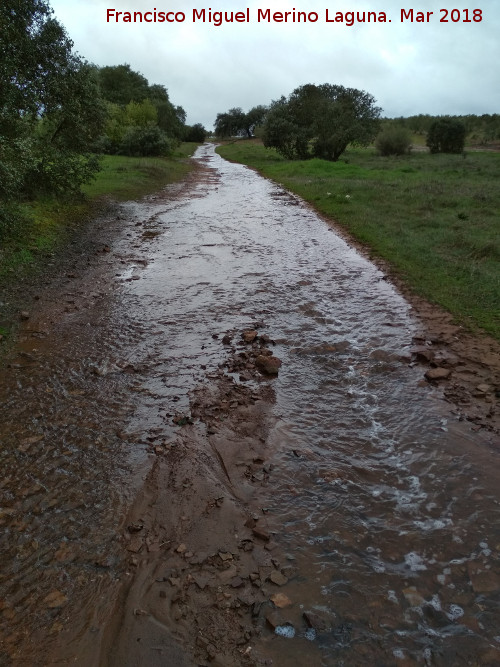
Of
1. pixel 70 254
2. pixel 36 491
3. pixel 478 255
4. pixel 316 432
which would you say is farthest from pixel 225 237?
pixel 36 491

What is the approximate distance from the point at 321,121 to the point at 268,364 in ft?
122

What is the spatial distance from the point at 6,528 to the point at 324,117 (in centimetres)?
4027

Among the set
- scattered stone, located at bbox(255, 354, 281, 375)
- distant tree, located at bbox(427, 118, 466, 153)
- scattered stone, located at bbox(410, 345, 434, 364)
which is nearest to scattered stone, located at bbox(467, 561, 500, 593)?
scattered stone, located at bbox(255, 354, 281, 375)

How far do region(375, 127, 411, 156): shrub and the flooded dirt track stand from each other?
123 ft

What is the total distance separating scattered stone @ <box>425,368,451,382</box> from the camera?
5941 millimetres

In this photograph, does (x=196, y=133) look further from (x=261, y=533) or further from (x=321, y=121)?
(x=261, y=533)

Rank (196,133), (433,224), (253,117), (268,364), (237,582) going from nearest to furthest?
(237,582) < (268,364) < (433,224) < (196,133) < (253,117)

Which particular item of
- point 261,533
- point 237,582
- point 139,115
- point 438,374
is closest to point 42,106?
point 438,374

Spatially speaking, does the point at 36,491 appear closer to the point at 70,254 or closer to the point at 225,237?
the point at 70,254

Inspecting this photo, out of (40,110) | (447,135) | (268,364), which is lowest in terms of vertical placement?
(268,364)

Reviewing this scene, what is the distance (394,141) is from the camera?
132 feet

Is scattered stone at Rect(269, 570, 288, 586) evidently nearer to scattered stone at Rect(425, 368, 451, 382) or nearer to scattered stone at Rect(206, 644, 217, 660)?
scattered stone at Rect(206, 644, 217, 660)

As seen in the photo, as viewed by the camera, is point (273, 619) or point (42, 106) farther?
point (42, 106)

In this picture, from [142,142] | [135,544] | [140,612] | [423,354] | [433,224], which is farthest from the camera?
[142,142]
